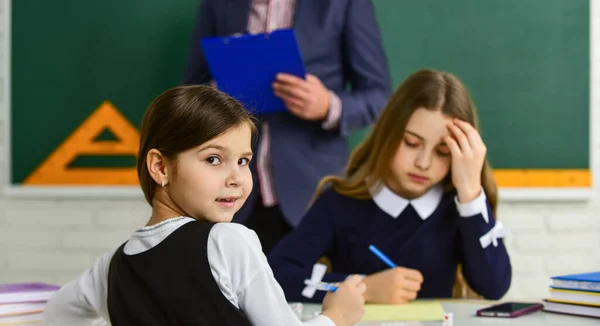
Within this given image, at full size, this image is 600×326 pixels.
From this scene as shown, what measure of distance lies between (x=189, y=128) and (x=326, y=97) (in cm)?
117

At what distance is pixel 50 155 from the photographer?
2865mm

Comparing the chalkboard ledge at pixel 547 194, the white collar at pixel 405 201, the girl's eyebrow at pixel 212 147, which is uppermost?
the girl's eyebrow at pixel 212 147

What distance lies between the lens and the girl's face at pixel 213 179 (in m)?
0.97

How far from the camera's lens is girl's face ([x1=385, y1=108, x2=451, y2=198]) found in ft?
5.50

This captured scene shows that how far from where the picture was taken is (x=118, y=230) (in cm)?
284

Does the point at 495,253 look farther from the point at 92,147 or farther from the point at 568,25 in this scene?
the point at 92,147

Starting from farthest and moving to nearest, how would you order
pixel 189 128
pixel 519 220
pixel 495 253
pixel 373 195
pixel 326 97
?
1. pixel 519 220
2. pixel 326 97
3. pixel 373 195
4. pixel 495 253
5. pixel 189 128

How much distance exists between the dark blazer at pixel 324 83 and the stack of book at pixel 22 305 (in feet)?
3.15

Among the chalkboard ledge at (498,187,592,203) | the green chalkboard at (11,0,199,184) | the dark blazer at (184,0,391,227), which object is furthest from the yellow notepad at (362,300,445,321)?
the green chalkboard at (11,0,199,184)

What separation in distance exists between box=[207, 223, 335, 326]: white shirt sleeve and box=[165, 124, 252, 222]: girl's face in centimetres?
6

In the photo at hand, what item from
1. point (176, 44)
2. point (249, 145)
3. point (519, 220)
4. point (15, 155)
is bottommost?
point (519, 220)

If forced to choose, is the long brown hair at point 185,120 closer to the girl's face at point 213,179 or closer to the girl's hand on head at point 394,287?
the girl's face at point 213,179

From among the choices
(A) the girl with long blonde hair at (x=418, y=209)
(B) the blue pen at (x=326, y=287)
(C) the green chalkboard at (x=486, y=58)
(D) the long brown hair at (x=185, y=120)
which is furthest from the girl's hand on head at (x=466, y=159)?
(C) the green chalkboard at (x=486, y=58)

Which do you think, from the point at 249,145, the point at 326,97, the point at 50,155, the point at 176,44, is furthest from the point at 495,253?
the point at 50,155
